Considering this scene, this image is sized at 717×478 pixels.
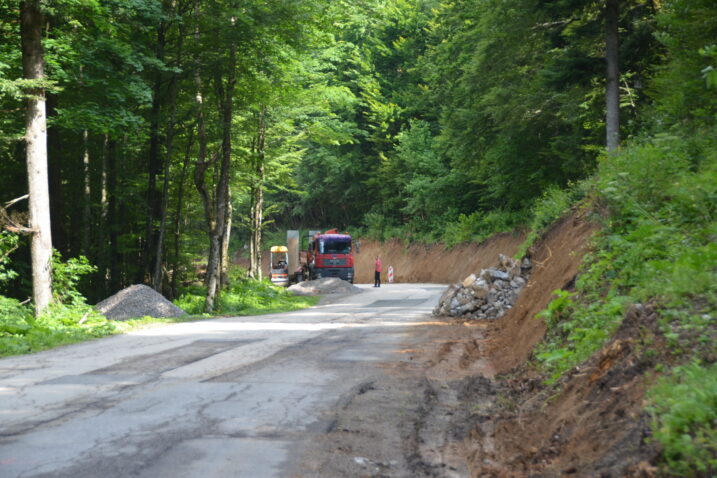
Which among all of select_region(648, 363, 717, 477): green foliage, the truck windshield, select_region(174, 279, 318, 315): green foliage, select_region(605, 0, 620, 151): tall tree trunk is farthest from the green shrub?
the truck windshield

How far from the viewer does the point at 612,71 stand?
17.7 metres

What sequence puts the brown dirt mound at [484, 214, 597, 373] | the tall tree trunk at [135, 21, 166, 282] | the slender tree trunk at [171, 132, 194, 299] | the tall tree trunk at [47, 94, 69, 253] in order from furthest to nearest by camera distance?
1. the slender tree trunk at [171, 132, 194, 299]
2. the tall tree trunk at [135, 21, 166, 282]
3. the tall tree trunk at [47, 94, 69, 253]
4. the brown dirt mound at [484, 214, 597, 373]

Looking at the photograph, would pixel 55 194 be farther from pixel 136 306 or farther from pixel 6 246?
pixel 136 306

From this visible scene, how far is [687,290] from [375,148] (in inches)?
2158

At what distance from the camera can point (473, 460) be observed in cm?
502

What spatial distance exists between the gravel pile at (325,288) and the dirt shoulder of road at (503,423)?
24.8m

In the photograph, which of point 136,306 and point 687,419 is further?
point 136,306

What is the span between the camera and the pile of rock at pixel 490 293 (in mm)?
16922

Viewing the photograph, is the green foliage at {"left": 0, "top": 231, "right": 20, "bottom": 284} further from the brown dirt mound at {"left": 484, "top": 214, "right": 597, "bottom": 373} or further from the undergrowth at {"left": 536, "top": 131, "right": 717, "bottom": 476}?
the undergrowth at {"left": 536, "top": 131, "right": 717, "bottom": 476}

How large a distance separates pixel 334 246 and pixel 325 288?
6731 millimetres

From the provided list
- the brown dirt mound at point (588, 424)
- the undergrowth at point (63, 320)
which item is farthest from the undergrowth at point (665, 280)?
the undergrowth at point (63, 320)

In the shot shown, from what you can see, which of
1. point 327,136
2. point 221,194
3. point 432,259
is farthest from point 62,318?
point 432,259

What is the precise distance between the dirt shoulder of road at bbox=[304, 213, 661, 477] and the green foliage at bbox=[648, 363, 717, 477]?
0.40ft

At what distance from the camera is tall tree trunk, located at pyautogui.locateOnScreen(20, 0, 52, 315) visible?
15047 mm
